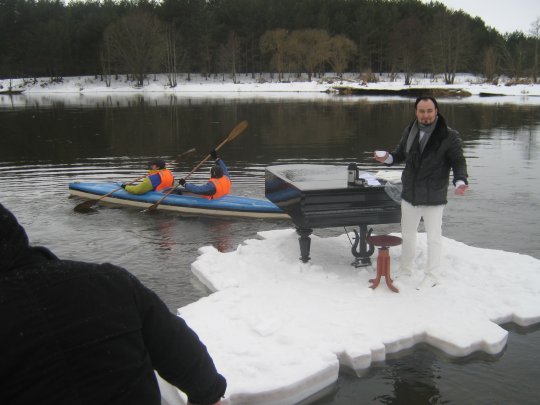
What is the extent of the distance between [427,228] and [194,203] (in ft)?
18.9

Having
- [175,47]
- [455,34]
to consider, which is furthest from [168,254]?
[175,47]

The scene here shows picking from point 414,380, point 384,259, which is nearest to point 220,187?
point 384,259

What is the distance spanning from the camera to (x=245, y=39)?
290 feet

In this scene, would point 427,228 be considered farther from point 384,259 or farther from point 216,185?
point 216,185

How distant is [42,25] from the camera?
3605 inches

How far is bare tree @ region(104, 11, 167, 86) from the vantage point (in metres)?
77.8

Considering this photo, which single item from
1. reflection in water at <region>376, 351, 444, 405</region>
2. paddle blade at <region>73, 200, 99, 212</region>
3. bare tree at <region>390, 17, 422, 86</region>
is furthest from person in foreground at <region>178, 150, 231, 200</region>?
bare tree at <region>390, 17, 422, 86</region>

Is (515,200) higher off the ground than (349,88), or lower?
lower

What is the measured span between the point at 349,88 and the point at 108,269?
204ft

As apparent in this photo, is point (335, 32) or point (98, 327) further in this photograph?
point (335, 32)

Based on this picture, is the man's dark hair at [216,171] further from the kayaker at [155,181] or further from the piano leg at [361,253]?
the piano leg at [361,253]

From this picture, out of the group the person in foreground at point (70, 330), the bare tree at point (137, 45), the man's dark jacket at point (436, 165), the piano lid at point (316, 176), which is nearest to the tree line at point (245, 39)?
the bare tree at point (137, 45)

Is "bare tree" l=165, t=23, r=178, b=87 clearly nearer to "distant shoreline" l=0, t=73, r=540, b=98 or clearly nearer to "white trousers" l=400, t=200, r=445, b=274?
"distant shoreline" l=0, t=73, r=540, b=98

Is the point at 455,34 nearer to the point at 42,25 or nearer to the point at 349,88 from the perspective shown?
the point at 349,88
